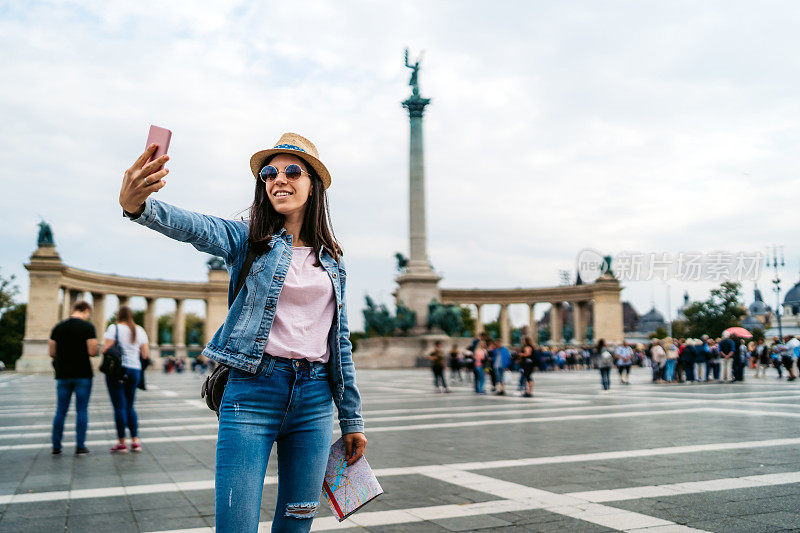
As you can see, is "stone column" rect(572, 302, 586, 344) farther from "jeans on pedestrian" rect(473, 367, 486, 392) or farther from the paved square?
the paved square

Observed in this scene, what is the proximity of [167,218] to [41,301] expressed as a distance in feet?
213

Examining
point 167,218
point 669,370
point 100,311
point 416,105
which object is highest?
point 416,105

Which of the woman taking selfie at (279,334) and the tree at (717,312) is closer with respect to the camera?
the woman taking selfie at (279,334)

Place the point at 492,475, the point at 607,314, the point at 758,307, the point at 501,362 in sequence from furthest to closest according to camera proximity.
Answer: the point at 758,307 → the point at 607,314 → the point at 501,362 → the point at 492,475

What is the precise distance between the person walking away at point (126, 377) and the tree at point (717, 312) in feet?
297

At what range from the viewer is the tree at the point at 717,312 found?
9012 centimetres

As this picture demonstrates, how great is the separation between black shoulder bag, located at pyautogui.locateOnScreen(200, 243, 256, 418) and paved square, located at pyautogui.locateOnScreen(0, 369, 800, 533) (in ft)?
8.50

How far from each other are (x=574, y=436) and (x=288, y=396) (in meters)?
8.32

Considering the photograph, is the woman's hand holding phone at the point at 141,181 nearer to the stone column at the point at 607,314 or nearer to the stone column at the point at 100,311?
the stone column at the point at 100,311

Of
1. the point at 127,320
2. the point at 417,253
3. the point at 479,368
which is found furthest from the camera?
the point at 417,253

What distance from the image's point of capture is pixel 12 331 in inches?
3027

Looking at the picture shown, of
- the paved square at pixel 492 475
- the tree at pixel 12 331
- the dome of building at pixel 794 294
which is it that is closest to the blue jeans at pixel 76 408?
the paved square at pixel 492 475

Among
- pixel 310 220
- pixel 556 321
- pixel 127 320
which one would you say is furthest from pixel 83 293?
pixel 310 220

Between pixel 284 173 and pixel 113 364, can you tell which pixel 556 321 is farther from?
pixel 284 173
